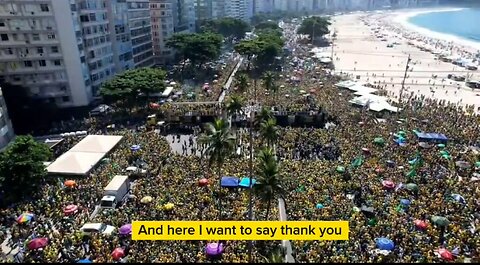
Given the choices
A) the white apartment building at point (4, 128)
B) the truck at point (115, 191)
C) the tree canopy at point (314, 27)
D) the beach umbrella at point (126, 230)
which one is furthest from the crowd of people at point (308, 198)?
the tree canopy at point (314, 27)

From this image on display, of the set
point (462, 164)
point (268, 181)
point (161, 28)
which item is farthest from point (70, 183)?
point (161, 28)

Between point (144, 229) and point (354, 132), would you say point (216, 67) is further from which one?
point (144, 229)

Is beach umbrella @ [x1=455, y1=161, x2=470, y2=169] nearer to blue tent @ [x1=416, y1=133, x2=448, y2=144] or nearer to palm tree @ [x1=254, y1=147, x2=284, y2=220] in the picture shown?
blue tent @ [x1=416, y1=133, x2=448, y2=144]

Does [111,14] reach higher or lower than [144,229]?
higher

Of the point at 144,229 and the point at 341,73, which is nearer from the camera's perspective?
the point at 144,229

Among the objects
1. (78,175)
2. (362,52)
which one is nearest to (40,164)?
(78,175)

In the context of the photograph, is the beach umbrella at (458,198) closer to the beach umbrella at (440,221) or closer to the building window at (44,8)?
the beach umbrella at (440,221)
